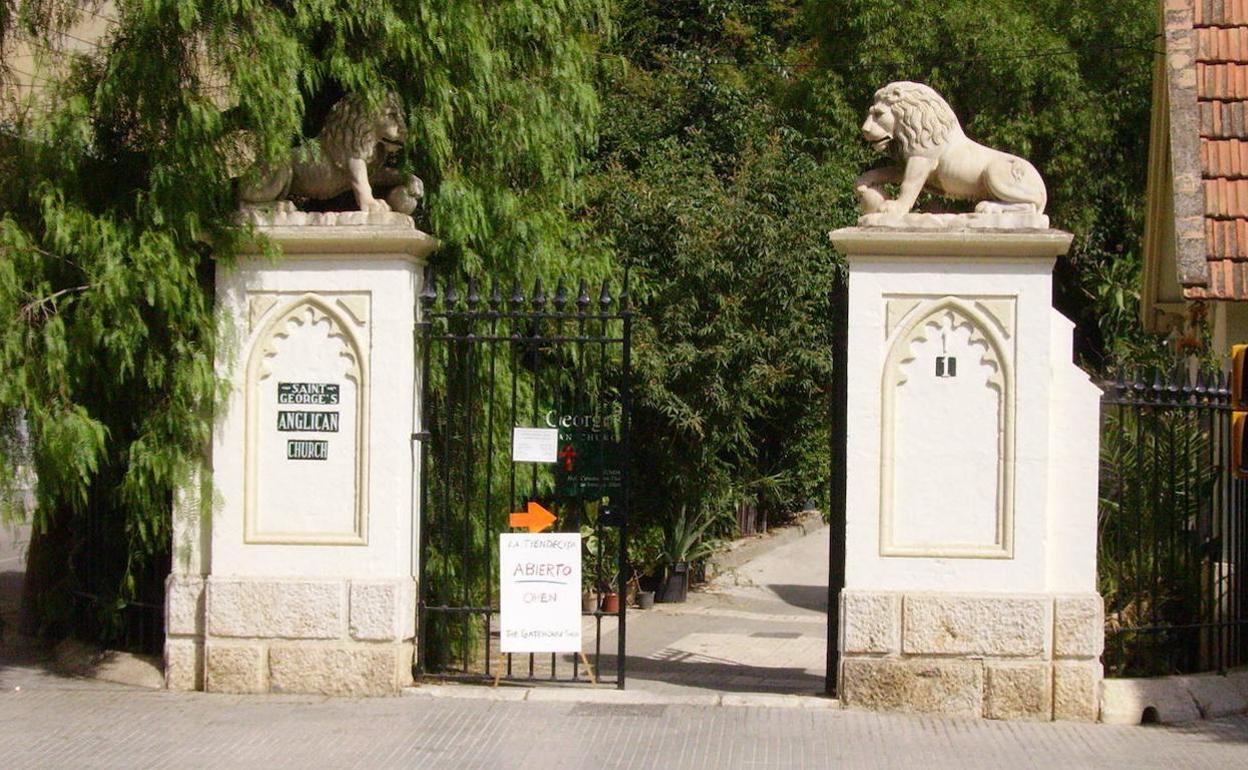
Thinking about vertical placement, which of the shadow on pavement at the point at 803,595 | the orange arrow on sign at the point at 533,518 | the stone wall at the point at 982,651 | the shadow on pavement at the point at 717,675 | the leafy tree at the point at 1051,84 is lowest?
the shadow on pavement at the point at 803,595

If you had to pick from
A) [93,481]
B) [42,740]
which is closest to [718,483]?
[93,481]

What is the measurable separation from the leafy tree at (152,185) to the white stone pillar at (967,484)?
9.19 ft

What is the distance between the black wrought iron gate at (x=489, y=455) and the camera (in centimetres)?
927

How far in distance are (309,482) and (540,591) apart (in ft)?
5.20

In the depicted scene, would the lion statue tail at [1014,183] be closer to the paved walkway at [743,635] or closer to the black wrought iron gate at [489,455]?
the black wrought iron gate at [489,455]

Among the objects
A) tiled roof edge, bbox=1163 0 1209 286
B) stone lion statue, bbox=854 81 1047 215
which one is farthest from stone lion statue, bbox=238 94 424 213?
tiled roof edge, bbox=1163 0 1209 286

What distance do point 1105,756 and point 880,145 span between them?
12.5 ft

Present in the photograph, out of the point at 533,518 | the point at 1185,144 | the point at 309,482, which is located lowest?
the point at 533,518

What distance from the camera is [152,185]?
8734mm

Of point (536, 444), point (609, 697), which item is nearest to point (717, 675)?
point (609, 697)

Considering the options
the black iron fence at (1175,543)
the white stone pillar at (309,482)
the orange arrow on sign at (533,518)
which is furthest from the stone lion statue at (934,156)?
the white stone pillar at (309,482)

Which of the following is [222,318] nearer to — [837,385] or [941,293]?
[837,385]

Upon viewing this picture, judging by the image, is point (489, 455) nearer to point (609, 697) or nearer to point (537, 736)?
point (609, 697)

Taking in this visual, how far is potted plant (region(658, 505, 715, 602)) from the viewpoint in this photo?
51.3 feet
